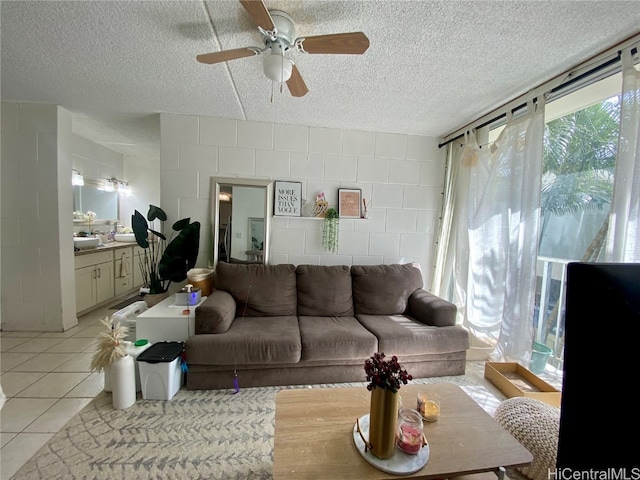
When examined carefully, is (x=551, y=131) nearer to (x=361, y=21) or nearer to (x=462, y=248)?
(x=462, y=248)

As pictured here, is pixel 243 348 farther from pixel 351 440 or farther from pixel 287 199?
pixel 287 199

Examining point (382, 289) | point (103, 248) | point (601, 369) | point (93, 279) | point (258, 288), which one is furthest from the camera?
point (103, 248)

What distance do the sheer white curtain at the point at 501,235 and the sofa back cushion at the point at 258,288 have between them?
185 centimetres

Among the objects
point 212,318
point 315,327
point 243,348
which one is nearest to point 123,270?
point 212,318

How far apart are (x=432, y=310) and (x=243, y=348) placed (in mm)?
1674

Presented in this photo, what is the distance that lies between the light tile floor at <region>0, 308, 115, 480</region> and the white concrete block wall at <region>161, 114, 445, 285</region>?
1370mm

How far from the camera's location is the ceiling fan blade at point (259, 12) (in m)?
1.06

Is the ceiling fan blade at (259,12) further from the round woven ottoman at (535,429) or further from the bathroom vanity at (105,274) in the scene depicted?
the bathroom vanity at (105,274)

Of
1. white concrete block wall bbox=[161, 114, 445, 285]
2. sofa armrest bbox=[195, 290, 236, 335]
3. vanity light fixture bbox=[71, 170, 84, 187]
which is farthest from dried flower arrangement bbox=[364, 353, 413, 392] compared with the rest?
vanity light fixture bbox=[71, 170, 84, 187]

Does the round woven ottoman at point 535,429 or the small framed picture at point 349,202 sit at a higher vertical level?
the small framed picture at point 349,202

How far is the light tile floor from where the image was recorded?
1.44 metres

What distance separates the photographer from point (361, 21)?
138 cm

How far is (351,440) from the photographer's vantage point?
1064mm

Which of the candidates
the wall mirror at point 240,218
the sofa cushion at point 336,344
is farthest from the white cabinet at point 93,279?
the sofa cushion at point 336,344
